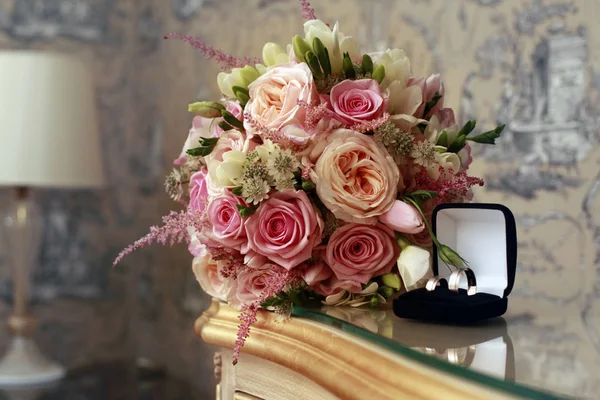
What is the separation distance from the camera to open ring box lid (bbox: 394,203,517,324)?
70 cm

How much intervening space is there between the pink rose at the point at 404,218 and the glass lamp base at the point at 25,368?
6.90 ft

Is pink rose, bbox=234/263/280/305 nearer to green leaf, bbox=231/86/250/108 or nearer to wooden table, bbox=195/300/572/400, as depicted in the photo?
wooden table, bbox=195/300/572/400

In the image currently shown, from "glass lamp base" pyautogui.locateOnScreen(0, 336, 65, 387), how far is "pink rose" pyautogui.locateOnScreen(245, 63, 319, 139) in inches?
80.1

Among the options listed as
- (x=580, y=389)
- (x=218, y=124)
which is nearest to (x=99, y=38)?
(x=218, y=124)

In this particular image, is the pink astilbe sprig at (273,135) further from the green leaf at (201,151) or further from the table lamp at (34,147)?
the table lamp at (34,147)

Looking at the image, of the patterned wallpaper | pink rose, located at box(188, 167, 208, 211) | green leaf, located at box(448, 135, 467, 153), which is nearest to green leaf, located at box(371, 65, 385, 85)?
green leaf, located at box(448, 135, 467, 153)

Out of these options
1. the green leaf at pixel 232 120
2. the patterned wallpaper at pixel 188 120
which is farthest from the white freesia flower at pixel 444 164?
the patterned wallpaper at pixel 188 120

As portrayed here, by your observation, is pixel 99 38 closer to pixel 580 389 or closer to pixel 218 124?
pixel 218 124

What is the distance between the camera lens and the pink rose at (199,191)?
86cm

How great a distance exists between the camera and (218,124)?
0.88m

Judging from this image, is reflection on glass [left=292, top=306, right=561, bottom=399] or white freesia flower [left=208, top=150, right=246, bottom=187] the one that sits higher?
white freesia flower [left=208, top=150, right=246, bottom=187]

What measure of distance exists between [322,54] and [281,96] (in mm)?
69

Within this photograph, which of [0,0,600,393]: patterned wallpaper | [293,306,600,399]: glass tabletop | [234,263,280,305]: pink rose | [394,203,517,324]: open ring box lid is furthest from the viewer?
[0,0,600,393]: patterned wallpaper

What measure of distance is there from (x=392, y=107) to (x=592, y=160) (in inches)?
25.8
